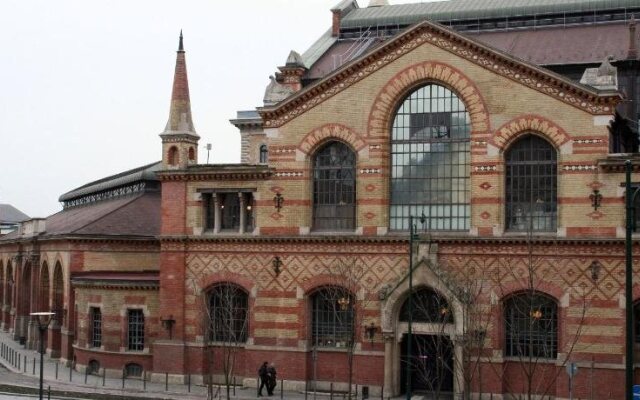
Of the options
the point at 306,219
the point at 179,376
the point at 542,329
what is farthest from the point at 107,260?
the point at 542,329

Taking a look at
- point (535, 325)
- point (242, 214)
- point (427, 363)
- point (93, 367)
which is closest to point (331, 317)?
point (427, 363)

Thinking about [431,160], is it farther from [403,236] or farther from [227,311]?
[227,311]

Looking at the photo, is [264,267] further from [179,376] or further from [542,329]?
[542,329]

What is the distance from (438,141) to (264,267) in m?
10.1

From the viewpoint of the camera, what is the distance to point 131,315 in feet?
165

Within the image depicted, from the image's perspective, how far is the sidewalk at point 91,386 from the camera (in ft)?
143

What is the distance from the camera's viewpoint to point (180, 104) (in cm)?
4875

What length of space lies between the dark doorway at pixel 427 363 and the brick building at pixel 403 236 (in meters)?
0.12

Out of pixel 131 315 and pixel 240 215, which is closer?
pixel 240 215

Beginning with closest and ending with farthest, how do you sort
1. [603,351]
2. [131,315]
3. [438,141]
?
[603,351]
[438,141]
[131,315]

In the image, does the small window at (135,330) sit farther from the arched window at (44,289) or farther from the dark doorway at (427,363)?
the arched window at (44,289)

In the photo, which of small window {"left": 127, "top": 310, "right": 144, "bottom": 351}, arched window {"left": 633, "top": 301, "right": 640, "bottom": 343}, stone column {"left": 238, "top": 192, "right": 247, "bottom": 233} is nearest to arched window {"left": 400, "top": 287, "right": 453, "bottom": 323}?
arched window {"left": 633, "top": 301, "right": 640, "bottom": 343}

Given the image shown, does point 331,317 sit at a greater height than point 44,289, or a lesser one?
lesser

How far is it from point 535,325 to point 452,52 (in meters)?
12.4
